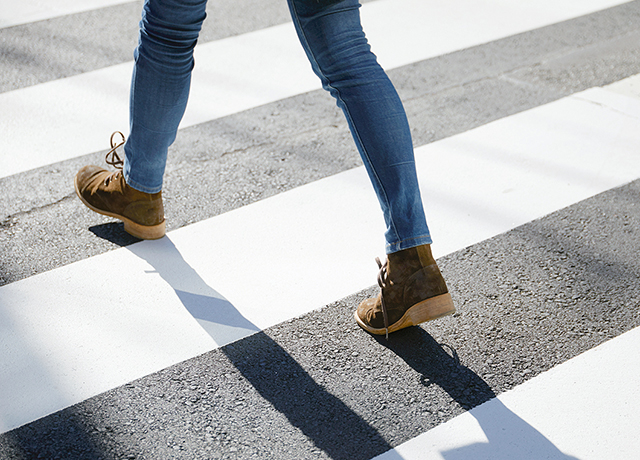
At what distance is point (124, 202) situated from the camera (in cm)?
254

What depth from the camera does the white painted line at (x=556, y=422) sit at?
1772 millimetres

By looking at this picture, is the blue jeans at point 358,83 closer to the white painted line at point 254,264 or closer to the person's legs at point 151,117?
the person's legs at point 151,117

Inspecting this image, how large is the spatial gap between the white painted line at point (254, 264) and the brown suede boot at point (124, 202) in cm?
7

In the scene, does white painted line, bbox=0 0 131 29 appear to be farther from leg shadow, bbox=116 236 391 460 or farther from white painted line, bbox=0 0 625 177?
leg shadow, bbox=116 236 391 460

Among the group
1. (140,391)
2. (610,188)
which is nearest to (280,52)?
(610,188)

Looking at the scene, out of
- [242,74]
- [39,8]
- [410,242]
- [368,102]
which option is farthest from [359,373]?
[39,8]

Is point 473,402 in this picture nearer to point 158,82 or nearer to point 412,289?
point 412,289

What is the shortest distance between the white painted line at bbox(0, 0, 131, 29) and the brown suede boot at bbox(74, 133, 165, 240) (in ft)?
7.59

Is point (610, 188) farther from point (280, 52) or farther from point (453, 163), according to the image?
point (280, 52)

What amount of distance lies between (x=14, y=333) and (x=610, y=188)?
2411mm

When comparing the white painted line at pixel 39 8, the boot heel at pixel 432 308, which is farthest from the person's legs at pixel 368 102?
the white painted line at pixel 39 8

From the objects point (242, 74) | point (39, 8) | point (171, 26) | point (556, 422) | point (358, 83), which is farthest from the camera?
point (39, 8)

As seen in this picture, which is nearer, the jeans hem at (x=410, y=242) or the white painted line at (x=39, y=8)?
the jeans hem at (x=410, y=242)

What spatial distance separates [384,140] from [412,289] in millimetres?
437
